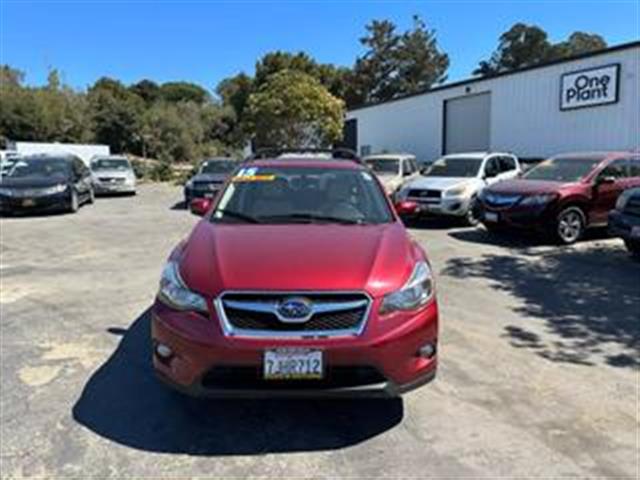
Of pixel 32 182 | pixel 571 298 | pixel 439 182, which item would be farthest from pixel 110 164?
pixel 571 298

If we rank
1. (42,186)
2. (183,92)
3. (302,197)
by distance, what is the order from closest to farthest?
(302,197) < (42,186) < (183,92)

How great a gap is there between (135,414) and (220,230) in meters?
1.36

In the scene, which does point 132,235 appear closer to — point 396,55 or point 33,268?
point 33,268

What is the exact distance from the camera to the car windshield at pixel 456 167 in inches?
603

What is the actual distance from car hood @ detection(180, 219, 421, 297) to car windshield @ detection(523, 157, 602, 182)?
8.59 m

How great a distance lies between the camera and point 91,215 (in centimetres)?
1756

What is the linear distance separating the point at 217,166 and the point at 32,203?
5468 millimetres

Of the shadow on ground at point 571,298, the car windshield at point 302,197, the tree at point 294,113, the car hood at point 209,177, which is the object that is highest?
the tree at point 294,113

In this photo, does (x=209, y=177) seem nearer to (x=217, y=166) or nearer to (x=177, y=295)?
(x=217, y=166)

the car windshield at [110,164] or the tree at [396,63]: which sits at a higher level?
the tree at [396,63]

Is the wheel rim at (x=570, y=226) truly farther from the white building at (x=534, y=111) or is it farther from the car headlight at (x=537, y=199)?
the white building at (x=534, y=111)

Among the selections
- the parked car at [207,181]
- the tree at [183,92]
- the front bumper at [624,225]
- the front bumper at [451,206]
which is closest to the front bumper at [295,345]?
the front bumper at [624,225]

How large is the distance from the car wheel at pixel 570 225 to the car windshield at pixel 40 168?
1289 centimetres

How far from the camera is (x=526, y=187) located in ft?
40.3
